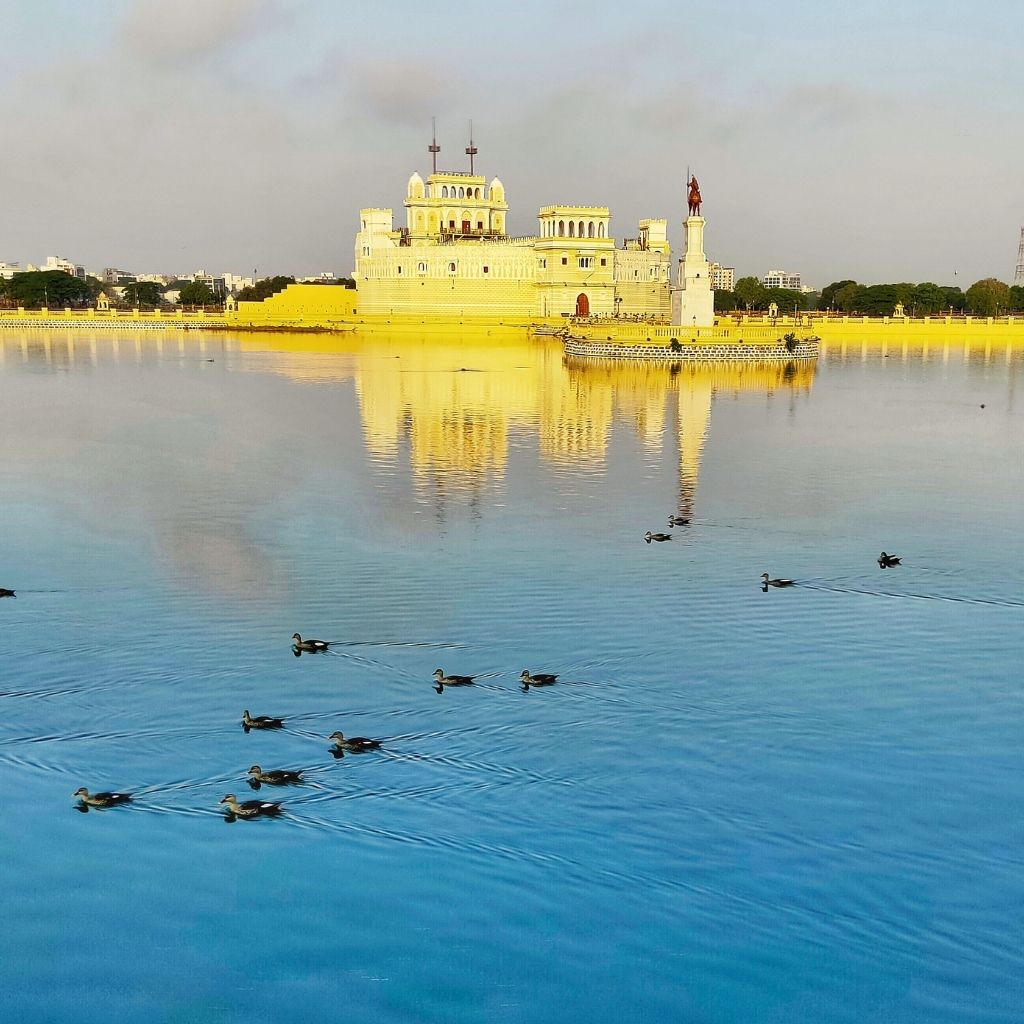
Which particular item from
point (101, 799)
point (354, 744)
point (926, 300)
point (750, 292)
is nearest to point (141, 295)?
point (750, 292)

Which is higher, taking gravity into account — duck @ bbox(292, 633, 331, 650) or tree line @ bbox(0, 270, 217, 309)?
tree line @ bbox(0, 270, 217, 309)

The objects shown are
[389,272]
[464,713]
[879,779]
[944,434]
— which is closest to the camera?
[879,779]

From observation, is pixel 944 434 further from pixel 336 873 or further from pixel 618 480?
pixel 336 873

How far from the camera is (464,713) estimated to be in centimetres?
1200

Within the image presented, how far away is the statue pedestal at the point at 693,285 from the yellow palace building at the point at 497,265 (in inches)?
1229

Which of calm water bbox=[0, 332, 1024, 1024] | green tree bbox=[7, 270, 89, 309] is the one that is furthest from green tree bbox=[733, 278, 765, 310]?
calm water bbox=[0, 332, 1024, 1024]

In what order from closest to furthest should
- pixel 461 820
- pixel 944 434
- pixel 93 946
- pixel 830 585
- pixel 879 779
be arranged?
pixel 93 946, pixel 461 820, pixel 879 779, pixel 830 585, pixel 944 434

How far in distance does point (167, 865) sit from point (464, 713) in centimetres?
368

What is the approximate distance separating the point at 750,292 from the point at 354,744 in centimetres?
10249

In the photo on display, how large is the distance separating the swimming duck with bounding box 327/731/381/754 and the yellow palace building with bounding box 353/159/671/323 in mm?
86288

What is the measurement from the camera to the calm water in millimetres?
8086

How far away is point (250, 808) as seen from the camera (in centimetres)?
980

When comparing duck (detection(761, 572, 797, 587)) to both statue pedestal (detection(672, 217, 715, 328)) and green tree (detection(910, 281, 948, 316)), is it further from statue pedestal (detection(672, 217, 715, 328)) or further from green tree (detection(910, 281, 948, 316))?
green tree (detection(910, 281, 948, 316))

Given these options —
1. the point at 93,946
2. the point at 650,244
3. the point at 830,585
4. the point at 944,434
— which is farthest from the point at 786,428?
the point at 650,244
